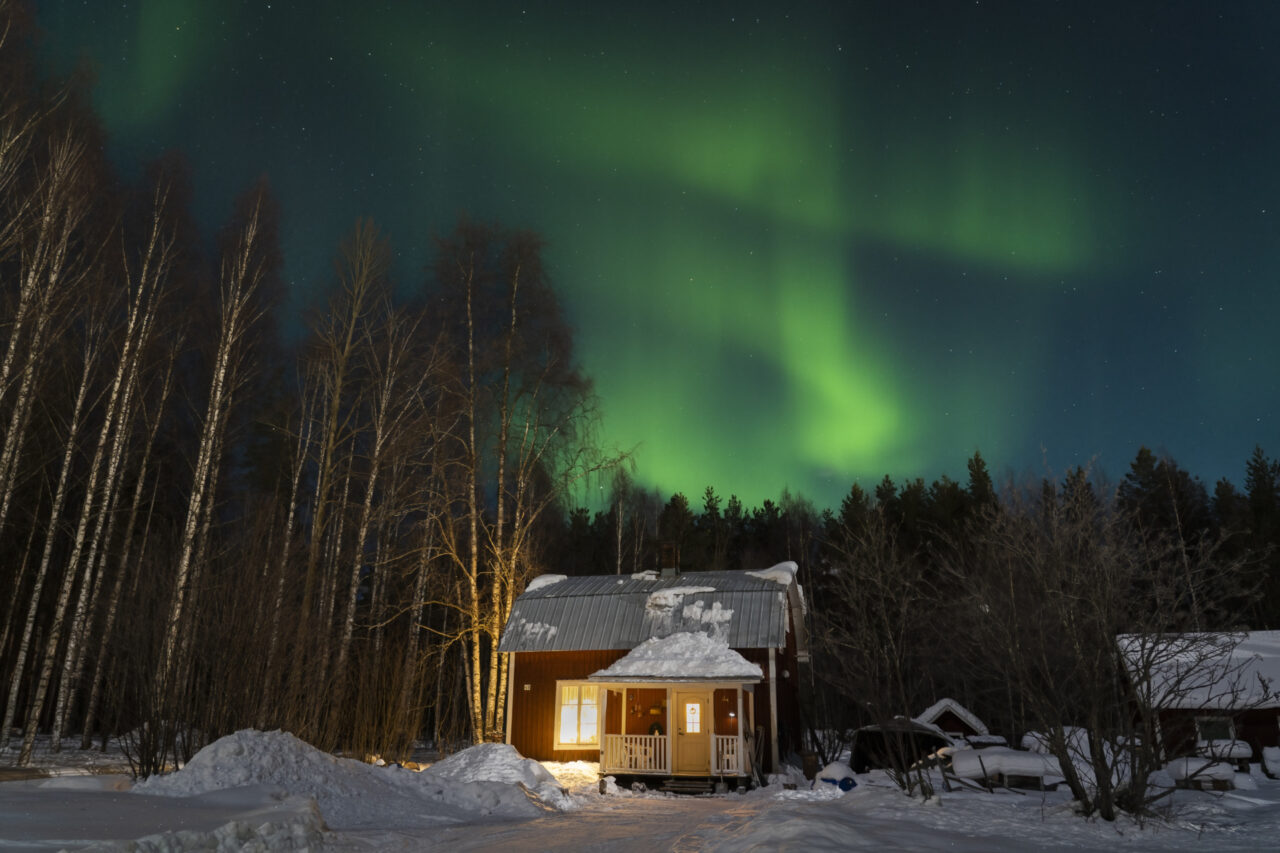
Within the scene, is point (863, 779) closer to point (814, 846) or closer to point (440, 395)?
point (814, 846)

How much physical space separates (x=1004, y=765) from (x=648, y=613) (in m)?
9.09

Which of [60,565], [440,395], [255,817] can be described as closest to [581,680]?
[440,395]

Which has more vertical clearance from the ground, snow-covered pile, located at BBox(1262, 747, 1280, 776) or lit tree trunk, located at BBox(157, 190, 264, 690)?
lit tree trunk, located at BBox(157, 190, 264, 690)

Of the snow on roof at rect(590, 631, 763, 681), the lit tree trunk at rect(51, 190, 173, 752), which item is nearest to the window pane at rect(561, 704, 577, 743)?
the snow on roof at rect(590, 631, 763, 681)

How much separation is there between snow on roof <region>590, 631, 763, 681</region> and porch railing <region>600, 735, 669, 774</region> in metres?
1.41

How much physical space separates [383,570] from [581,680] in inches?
250

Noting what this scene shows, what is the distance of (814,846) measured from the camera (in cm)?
861

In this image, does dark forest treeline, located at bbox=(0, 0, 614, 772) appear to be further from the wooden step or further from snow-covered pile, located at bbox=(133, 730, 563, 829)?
the wooden step

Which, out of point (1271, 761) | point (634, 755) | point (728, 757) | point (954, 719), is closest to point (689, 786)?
point (728, 757)

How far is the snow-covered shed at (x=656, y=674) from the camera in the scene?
19.7 meters

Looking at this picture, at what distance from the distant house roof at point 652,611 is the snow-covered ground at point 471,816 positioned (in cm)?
546

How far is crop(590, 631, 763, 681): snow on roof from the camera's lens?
63.9 feet

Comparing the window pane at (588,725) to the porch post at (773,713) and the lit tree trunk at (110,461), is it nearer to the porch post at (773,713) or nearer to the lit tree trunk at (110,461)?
the porch post at (773,713)

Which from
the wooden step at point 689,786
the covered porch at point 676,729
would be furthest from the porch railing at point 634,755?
the wooden step at point 689,786
